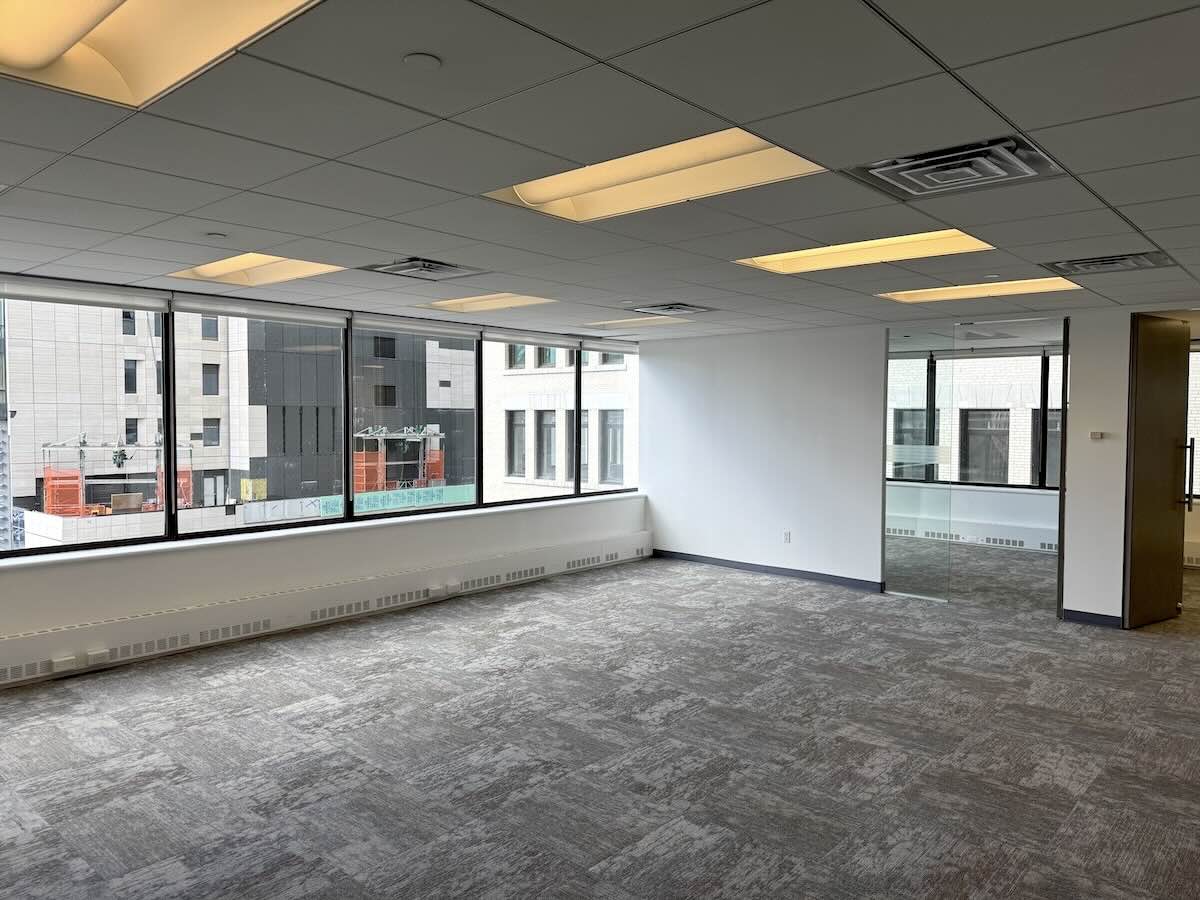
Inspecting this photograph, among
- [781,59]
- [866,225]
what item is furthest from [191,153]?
[866,225]

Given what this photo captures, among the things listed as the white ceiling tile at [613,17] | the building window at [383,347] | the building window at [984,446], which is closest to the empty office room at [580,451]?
the white ceiling tile at [613,17]

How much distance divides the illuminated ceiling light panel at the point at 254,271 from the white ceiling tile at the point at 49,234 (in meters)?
1.00

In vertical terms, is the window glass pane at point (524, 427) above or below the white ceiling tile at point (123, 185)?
below

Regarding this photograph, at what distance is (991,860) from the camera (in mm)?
3090

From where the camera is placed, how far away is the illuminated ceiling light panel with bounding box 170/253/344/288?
5273mm

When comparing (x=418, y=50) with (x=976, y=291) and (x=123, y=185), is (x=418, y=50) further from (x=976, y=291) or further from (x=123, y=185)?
(x=976, y=291)

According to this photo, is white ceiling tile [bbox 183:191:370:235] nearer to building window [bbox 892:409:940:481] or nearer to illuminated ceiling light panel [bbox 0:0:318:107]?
illuminated ceiling light panel [bbox 0:0:318:107]

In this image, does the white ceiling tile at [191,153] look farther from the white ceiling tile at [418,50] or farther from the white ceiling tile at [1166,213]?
the white ceiling tile at [1166,213]

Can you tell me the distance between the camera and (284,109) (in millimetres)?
2367

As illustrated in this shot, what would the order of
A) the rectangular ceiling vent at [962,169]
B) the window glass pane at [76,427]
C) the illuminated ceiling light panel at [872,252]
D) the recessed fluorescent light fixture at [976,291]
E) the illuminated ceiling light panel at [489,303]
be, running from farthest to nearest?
the illuminated ceiling light panel at [489,303], the recessed fluorescent light fixture at [976,291], the window glass pane at [76,427], the illuminated ceiling light panel at [872,252], the rectangular ceiling vent at [962,169]

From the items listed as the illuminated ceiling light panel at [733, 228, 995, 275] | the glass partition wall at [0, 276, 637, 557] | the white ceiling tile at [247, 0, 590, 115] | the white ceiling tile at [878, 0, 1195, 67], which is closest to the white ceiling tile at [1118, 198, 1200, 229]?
the illuminated ceiling light panel at [733, 228, 995, 275]

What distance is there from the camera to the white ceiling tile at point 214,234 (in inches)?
148

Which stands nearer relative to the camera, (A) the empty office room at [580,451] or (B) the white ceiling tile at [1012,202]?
(A) the empty office room at [580,451]

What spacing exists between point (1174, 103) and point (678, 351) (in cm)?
690
